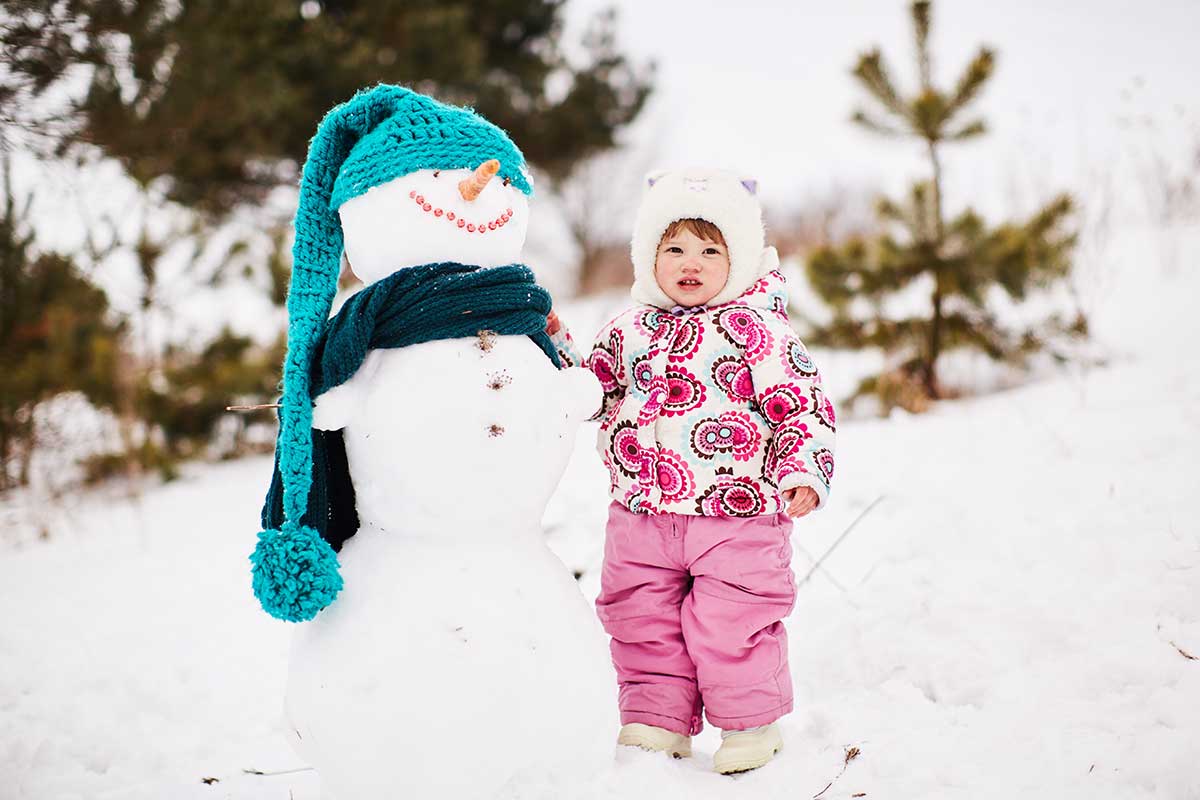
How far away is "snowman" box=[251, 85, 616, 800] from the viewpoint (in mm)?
1495

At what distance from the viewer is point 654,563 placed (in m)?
1.98

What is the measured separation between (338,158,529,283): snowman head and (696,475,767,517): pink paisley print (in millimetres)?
729

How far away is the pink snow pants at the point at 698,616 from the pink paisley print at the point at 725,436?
163 millimetres

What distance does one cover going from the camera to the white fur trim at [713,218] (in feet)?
6.32

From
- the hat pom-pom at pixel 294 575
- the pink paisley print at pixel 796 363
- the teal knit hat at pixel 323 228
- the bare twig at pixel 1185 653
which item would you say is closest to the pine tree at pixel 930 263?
the bare twig at pixel 1185 653

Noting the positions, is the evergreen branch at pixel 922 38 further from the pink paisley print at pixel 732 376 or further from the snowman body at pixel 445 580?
the snowman body at pixel 445 580

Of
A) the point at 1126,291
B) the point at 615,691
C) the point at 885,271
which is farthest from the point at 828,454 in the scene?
the point at 1126,291

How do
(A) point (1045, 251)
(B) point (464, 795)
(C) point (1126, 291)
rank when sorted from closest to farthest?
(B) point (464, 795) < (A) point (1045, 251) < (C) point (1126, 291)

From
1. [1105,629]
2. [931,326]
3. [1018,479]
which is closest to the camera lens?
[1105,629]

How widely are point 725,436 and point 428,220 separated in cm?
82

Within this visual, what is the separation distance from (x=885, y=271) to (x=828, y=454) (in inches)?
143

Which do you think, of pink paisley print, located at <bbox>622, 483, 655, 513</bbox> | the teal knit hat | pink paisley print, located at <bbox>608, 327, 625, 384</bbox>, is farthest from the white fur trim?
pink paisley print, located at <bbox>622, 483, 655, 513</bbox>

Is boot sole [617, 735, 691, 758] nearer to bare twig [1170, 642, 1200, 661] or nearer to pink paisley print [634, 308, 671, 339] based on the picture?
pink paisley print [634, 308, 671, 339]

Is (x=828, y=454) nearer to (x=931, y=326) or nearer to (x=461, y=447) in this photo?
(x=461, y=447)
